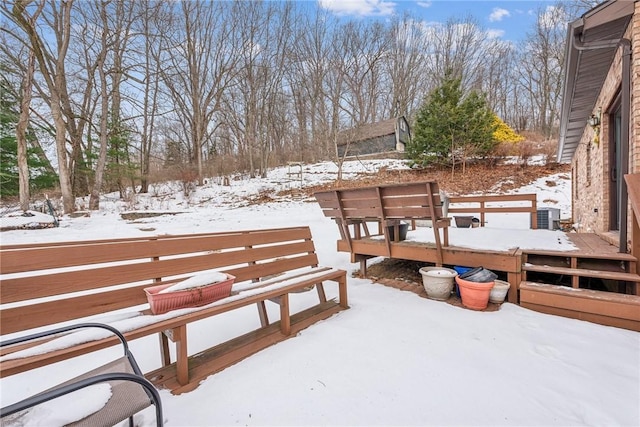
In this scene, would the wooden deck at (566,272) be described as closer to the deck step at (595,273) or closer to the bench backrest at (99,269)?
the deck step at (595,273)

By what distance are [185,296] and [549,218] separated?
8.93 m

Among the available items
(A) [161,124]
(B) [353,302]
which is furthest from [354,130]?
(B) [353,302]

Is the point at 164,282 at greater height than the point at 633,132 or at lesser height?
lesser

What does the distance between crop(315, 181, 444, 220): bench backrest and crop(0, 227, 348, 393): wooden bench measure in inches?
48.0

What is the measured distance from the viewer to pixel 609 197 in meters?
4.62

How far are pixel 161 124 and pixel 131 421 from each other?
2473 cm

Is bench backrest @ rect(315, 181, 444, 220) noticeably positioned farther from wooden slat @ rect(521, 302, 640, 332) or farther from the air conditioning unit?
the air conditioning unit

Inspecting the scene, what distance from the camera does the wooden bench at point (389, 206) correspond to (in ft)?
11.2

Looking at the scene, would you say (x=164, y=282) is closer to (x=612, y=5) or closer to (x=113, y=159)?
(x=612, y=5)

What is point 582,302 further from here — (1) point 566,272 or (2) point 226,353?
(2) point 226,353

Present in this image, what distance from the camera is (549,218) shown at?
7.48 meters

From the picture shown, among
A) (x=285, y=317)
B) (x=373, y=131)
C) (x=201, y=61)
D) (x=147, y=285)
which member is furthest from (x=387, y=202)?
(x=373, y=131)

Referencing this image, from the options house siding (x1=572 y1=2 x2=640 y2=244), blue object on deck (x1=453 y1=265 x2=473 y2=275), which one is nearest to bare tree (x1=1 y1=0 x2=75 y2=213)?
blue object on deck (x1=453 y1=265 x2=473 y2=275)

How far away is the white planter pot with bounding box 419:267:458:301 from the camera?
3.34 meters
